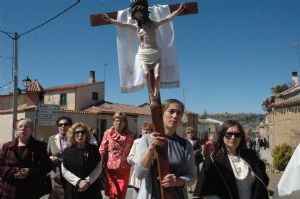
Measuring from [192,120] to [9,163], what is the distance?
5007 centimetres

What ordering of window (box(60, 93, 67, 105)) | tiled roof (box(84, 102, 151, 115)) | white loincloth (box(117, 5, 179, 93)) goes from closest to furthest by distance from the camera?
white loincloth (box(117, 5, 179, 93)) < tiled roof (box(84, 102, 151, 115)) < window (box(60, 93, 67, 105))

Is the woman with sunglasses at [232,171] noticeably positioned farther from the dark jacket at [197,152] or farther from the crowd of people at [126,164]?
the dark jacket at [197,152]

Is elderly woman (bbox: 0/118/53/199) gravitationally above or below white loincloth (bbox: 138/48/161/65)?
below

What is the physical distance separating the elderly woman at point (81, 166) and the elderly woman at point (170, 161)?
232 cm

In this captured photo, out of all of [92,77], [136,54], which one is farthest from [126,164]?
[92,77]

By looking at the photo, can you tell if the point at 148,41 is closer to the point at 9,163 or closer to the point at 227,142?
the point at 227,142

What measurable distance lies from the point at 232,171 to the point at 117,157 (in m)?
3.41

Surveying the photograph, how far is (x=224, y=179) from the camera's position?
3771mm

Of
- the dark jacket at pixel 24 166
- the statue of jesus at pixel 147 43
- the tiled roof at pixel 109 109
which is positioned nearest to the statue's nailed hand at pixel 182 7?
the statue of jesus at pixel 147 43

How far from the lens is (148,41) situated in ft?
11.7

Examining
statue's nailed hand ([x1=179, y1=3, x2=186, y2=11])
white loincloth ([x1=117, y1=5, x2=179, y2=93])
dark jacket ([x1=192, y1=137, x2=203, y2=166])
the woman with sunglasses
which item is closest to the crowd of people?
the woman with sunglasses

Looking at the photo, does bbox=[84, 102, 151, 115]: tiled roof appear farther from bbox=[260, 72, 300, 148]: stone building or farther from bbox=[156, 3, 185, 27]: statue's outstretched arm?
bbox=[156, 3, 185, 27]: statue's outstretched arm

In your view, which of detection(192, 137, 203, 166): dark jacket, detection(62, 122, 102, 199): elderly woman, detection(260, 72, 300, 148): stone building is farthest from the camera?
detection(260, 72, 300, 148): stone building

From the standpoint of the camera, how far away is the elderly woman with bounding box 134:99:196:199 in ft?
10.9
